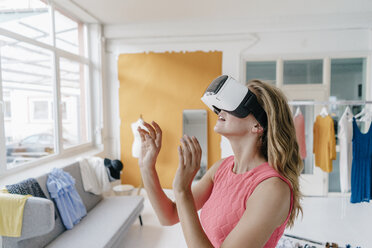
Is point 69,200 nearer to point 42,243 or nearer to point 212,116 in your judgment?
point 42,243

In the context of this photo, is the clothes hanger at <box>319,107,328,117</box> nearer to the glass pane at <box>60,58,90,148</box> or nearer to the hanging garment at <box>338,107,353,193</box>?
the hanging garment at <box>338,107,353,193</box>

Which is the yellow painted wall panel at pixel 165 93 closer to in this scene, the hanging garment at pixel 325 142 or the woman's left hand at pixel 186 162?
the hanging garment at pixel 325 142

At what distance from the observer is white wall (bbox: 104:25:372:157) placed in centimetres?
388

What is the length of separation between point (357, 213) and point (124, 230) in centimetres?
312

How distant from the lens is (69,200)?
7.91ft

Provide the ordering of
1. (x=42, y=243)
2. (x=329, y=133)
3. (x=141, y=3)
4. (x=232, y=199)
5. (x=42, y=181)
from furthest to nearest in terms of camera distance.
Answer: (x=141, y=3), (x=329, y=133), (x=42, y=181), (x=42, y=243), (x=232, y=199)

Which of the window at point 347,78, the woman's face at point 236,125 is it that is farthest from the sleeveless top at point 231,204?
the window at point 347,78

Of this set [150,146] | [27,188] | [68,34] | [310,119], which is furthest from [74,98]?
[310,119]

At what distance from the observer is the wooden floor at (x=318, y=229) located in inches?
109

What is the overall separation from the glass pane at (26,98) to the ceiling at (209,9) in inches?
36.8

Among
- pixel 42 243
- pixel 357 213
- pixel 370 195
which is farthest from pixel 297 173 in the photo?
pixel 357 213

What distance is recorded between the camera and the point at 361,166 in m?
2.67

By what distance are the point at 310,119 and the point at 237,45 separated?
167 centimetres

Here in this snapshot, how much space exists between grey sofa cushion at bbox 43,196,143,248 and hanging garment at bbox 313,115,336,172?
7.45ft
